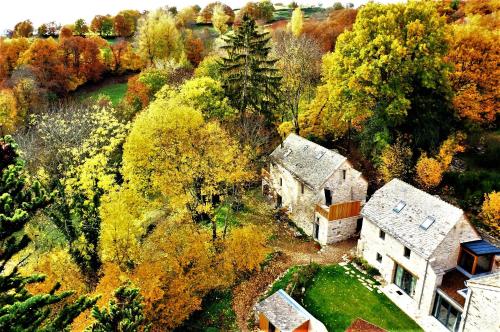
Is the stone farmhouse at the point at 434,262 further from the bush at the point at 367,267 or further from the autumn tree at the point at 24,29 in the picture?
the autumn tree at the point at 24,29

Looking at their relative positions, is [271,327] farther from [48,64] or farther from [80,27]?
[80,27]

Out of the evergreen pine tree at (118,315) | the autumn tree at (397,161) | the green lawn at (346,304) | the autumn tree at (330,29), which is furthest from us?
the autumn tree at (330,29)

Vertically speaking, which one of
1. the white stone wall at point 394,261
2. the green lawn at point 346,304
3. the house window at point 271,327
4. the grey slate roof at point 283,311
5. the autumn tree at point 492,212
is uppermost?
the autumn tree at point 492,212

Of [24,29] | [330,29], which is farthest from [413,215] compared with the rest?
[24,29]

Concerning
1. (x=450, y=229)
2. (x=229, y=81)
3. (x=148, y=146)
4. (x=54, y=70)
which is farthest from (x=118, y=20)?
(x=450, y=229)

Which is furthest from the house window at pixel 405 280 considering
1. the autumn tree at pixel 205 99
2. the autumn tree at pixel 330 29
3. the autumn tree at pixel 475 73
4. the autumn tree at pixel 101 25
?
the autumn tree at pixel 101 25

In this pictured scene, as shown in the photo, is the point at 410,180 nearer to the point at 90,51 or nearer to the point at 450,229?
the point at 450,229

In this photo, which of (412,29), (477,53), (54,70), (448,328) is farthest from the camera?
(54,70)
